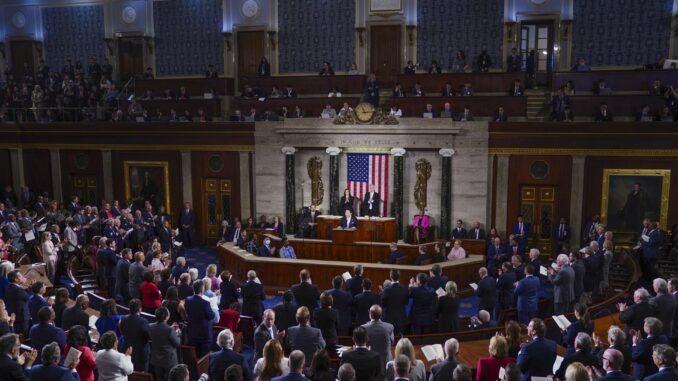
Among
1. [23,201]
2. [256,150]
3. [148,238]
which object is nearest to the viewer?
[148,238]

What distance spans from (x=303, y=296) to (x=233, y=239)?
8.55 m

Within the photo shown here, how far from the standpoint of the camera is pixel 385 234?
17.0m

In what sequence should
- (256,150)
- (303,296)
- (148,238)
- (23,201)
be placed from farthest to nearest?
(23,201), (256,150), (148,238), (303,296)

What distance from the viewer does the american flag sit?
18.2 meters

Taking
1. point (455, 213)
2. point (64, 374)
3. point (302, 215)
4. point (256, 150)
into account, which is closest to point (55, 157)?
point (256, 150)

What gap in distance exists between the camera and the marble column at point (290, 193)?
61.7 ft

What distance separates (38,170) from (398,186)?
43.6 ft

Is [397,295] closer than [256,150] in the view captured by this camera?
Yes

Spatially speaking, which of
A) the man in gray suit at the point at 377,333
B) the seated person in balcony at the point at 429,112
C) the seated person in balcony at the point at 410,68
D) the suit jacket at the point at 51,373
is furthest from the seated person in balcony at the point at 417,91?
the suit jacket at the point at 51,373

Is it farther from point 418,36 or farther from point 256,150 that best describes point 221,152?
point 418,36

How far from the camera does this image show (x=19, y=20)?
85.6ft

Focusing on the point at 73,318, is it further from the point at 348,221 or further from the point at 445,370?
the point at 348,221

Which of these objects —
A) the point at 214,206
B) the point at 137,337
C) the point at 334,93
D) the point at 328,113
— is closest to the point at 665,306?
the point at 137,337

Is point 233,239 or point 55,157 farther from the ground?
point 55,157
